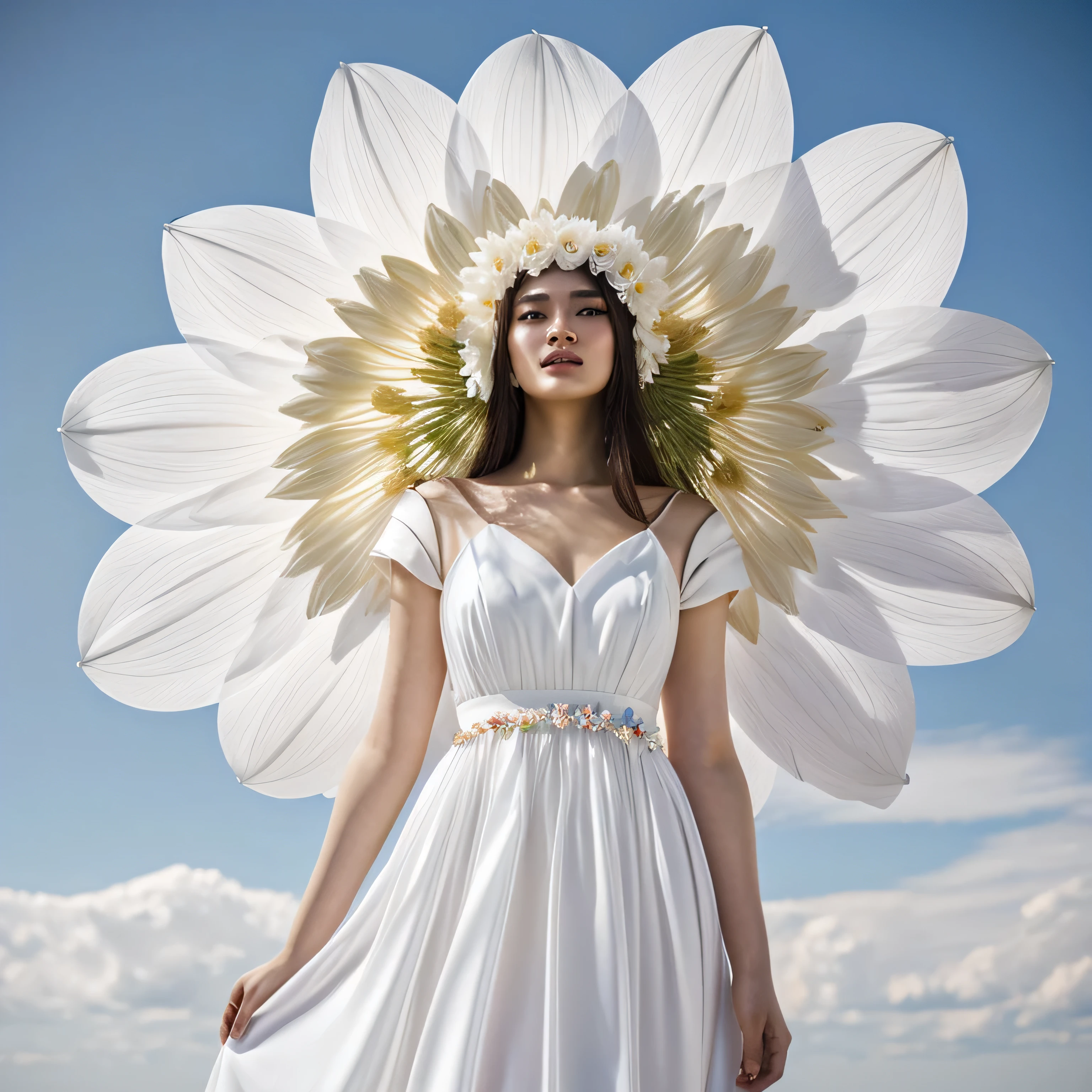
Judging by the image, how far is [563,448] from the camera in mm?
1800

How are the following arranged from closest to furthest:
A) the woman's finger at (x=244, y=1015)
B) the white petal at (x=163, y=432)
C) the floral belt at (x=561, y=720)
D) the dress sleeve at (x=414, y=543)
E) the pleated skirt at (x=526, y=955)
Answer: the pleated skirt at (x=526, y=955)
the woman's finger at (x=244, y=1015)
the floral belt at (x=561, y=720)
the dress sleeve at (x=414, y=543)
the white petal at (x=163, y=432)

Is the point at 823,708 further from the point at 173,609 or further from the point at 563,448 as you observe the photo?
the point at 173,609

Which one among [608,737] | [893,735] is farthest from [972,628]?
[608,737]

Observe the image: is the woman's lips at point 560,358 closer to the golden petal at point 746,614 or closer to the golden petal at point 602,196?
the golden petal at point 602,196

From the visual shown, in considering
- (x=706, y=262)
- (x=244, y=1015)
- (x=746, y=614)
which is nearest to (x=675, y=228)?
(x=706, y=262)

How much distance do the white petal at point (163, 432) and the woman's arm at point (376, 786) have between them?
0.33 m

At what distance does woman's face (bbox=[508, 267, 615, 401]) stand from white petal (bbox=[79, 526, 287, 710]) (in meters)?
0.50

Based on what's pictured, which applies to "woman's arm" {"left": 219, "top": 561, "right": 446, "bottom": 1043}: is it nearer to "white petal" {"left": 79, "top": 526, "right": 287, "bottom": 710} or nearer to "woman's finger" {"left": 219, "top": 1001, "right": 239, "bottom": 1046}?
"woman's finger" {"left": 219, "top": 1001, "right": 239, "bottom": 1046}

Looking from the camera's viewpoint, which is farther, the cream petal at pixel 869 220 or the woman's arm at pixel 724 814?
the cream petal at pixel 869 220

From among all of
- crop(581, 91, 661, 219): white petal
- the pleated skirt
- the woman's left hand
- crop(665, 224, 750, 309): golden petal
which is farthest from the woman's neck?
the woman's left hand

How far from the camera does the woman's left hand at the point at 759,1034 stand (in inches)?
55.2

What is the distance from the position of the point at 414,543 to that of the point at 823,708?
719 millimetres

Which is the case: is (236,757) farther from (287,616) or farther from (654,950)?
(654,950)

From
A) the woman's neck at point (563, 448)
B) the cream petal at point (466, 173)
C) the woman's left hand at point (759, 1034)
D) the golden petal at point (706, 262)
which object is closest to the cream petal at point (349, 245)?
the cream petal at point (466, 173)
